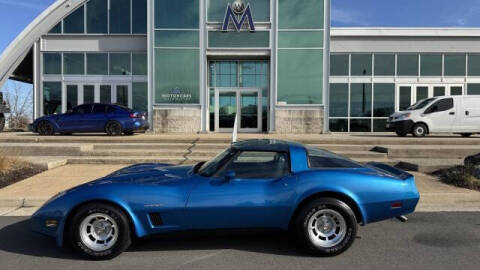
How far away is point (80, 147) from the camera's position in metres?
11.3

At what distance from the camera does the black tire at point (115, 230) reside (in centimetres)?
406

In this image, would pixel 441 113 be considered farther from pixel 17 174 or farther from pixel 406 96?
pixel 17 174

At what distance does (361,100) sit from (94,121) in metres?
13.6

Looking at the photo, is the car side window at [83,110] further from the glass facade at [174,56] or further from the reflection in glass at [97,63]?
the reflection in glass at [97,63]

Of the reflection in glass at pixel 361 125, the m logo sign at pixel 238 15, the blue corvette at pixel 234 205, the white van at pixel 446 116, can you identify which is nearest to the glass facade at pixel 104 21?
the m logo sign at pixel 238 15

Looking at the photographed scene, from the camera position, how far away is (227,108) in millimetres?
18906

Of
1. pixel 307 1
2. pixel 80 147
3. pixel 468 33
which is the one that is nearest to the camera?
pixel 80 147

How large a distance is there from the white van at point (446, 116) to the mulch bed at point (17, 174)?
45.0 ft

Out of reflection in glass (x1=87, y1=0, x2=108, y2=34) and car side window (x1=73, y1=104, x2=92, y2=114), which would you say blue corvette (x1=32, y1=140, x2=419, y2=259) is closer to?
car side window (x1=73, y1=104, x2=92, y2=114)

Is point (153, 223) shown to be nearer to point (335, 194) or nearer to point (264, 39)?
point (335, 194)

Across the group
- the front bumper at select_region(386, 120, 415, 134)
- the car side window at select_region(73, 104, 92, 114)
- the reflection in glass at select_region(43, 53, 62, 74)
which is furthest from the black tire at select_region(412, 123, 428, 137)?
the reflection in glass at select_region(43, 53, 62, 74)

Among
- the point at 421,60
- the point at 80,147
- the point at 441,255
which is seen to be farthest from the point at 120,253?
the point at 421,60

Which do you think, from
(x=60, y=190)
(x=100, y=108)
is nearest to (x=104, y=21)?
(x=100, y=108)

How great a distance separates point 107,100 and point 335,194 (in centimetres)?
1769
